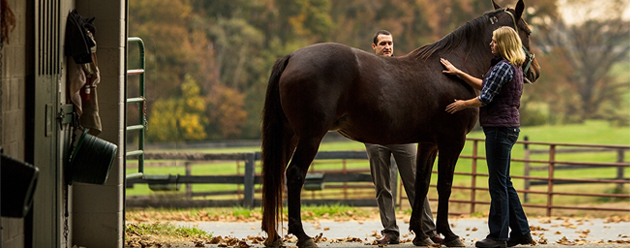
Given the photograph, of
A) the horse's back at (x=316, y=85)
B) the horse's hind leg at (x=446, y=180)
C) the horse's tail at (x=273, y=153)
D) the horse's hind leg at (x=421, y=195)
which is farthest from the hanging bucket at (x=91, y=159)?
the horse's hind leg at (x=446, y=180)

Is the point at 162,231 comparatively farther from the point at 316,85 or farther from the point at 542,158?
the point at 542,158

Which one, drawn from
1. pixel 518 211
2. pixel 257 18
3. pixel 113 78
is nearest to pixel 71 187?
pixel 113 78

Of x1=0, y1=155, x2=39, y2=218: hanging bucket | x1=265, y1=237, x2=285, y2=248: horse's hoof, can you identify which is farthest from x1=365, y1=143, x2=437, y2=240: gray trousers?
x1=0, y1=155, x2=39, y2=218: hanging bucket

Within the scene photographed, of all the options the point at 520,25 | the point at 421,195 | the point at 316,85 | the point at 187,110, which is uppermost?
the point at 520,25

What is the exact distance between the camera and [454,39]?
228 inches

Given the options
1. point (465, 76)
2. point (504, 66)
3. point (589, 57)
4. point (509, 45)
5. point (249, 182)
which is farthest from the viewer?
point (589, 57)

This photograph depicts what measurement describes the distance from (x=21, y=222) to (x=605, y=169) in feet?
79.2

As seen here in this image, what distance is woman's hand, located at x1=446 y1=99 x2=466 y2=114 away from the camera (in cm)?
534

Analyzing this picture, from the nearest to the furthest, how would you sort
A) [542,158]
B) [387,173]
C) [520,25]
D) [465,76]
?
1. [465,76]
2. [520,25]
3. [387,173]
4. [542,158]

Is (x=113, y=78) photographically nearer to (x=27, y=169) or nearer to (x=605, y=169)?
(x=27, y=169)

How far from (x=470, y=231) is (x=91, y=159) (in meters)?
4.42

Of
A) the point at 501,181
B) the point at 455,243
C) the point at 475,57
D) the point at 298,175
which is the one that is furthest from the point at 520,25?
the point at 298,175

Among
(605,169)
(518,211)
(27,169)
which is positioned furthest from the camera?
(605,169)

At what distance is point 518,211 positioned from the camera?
18.3 ft
